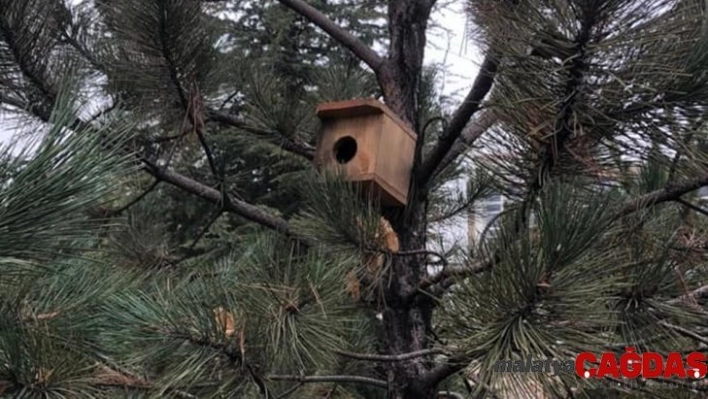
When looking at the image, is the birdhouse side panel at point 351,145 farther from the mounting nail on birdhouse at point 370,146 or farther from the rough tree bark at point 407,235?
the rough tree bark at point 407,235

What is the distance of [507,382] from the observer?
2.46 ft

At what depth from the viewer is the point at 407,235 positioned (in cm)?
153

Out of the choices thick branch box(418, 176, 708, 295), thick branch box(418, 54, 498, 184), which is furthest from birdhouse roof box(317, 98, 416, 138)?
thick branch box(418, 176, 708, 295)

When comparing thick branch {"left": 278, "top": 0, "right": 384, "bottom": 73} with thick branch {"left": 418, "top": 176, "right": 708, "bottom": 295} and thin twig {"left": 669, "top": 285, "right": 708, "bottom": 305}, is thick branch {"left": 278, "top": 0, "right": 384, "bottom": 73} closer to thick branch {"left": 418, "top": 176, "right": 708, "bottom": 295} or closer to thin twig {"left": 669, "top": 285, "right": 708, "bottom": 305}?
thick branch {"left": 418, "top": 176, "right": 708, "bottom": 295}

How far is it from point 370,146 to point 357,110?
0.31ft

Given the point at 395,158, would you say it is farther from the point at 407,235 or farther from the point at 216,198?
the point at 216,198

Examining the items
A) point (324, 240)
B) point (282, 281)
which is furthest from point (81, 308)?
point (324, 240)

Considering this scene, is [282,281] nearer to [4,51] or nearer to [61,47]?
[4,51]

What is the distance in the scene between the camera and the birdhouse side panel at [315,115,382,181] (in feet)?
4.55

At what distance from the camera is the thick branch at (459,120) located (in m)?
1.22

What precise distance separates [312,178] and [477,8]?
0.49 m

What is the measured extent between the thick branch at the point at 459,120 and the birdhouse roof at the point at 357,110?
11cm

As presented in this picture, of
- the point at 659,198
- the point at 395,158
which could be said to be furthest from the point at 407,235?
the point at 659,198

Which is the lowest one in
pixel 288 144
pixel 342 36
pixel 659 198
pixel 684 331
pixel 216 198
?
pixel 684 331
